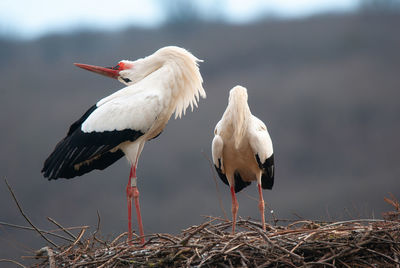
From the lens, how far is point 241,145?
496 centimetres

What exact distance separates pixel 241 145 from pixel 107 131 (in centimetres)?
110

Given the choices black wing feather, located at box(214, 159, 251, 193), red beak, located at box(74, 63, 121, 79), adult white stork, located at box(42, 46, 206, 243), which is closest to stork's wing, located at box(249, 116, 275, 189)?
black wing feather, located at box(214, 159, 251, 193)

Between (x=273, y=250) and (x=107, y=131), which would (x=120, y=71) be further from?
(x=273, y=250)

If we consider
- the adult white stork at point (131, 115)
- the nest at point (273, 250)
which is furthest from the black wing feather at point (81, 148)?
the nest at point (273, 250)

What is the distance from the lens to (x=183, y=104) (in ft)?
17.7

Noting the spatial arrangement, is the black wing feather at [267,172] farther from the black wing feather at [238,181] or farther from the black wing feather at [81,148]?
the black wing feather at [81,148]

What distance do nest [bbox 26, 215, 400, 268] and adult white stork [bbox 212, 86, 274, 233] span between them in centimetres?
90

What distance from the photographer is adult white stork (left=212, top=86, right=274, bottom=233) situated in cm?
483

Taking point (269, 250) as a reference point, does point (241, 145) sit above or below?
above

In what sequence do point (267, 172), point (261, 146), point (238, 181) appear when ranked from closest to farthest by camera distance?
1. point (261, 146)
2. point (267, 172)
3. point (238, 181)

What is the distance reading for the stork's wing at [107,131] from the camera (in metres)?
4.98

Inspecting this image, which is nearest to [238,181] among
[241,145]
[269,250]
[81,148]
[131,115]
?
[241,145]

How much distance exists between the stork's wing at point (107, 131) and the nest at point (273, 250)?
40.3 inches

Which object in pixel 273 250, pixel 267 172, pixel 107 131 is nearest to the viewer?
pixel 273 250
